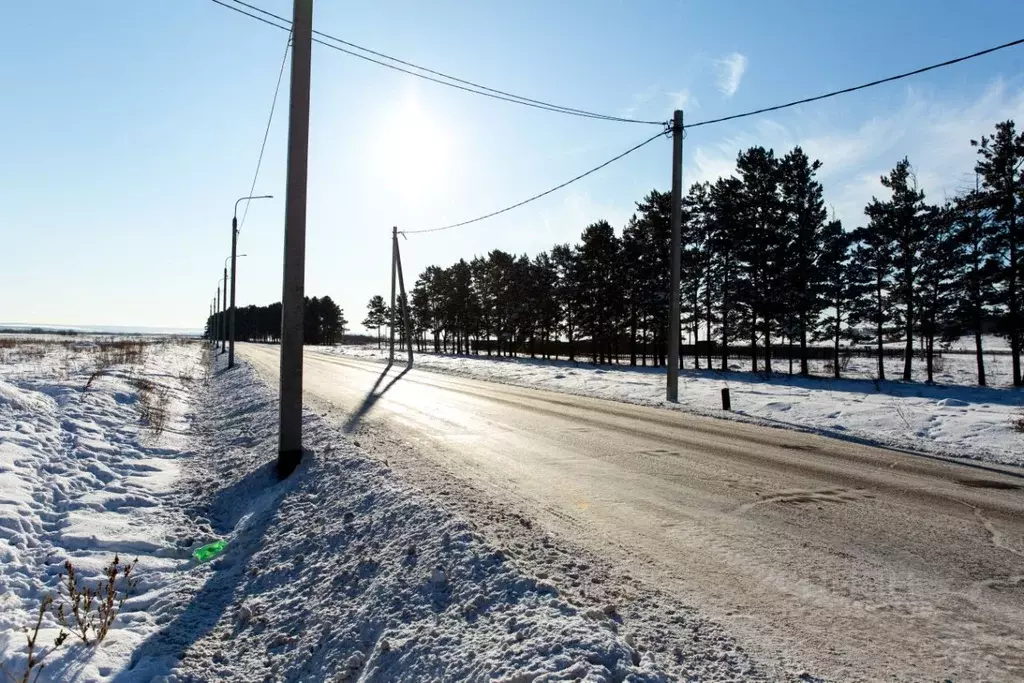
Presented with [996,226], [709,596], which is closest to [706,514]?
[709,596]

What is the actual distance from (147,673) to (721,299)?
139 feet

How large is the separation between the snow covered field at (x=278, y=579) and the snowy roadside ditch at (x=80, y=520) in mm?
20

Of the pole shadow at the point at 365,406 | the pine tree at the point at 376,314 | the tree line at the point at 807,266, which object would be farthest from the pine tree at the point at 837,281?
the pine tree at the point at 376,314

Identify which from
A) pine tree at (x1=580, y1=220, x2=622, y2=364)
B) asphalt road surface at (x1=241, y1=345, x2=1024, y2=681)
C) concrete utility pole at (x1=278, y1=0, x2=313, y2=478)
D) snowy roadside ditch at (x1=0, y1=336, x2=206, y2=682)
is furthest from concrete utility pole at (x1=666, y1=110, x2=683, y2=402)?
pine tree at (x1=580, y1=220, x2=622, y2=364)

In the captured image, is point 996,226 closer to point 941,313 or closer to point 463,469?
point 941,313

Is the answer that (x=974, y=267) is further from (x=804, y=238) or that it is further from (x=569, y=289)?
A: (x=569, y=289)

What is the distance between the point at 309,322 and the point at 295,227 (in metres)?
126

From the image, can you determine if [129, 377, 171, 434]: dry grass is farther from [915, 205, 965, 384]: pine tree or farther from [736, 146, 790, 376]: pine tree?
[915, 205, 965, 384]: pine tree

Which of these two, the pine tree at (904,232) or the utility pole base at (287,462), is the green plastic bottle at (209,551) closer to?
the utility pole base at (287,462)

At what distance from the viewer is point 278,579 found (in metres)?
4.73

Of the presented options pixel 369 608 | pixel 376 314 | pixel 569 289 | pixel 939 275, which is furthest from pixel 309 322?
pixel 369 608

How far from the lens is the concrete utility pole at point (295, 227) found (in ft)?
24.9

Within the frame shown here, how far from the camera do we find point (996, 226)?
98.2ft

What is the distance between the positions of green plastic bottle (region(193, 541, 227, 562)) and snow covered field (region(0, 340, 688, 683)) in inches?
3.5
